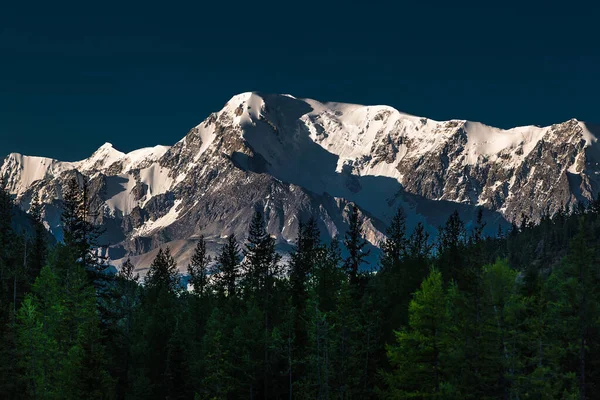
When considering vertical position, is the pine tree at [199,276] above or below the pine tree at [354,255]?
above

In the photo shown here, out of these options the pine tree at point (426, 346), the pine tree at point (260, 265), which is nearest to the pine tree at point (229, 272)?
the pine tree at point (260, 265)

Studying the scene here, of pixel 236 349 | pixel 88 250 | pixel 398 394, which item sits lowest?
pixel 398 394

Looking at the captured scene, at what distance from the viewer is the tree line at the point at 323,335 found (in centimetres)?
4444

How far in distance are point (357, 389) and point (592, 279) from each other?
19.9 metres

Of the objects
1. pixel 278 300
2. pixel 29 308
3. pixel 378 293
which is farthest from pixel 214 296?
pixel 29 308

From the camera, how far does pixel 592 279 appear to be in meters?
49.0

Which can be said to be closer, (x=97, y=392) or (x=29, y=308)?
(x=97, y=392)

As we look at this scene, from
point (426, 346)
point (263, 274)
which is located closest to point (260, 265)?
point (263, 274)

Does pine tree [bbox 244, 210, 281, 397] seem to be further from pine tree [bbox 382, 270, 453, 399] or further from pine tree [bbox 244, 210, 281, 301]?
pine tree [bbox 382, 270, 453, 399]

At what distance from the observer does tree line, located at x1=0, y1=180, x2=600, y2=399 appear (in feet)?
146

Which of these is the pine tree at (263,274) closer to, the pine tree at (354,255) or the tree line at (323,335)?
the tree line at (323,335)

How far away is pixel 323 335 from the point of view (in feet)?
181

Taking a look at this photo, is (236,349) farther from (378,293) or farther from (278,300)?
(378,293)

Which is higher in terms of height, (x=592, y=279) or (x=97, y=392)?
(x=592, y=279)
